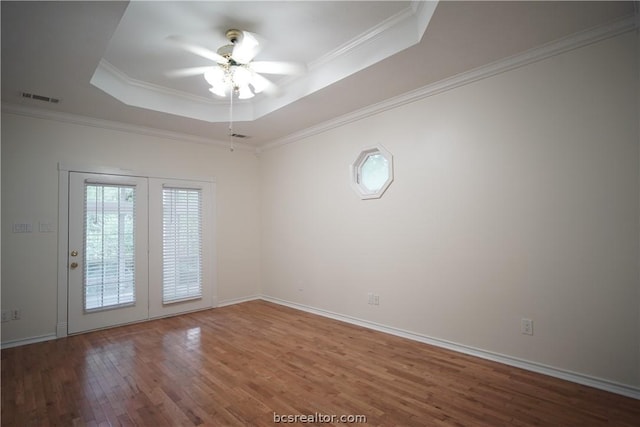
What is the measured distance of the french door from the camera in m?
4.08

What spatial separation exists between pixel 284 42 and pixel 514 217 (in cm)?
271

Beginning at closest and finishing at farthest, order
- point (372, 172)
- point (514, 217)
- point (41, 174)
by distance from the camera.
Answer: point (514, 217), point (41, 174), point (372, 172)

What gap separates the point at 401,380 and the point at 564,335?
4.57 ft

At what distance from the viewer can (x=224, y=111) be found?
15.0ft

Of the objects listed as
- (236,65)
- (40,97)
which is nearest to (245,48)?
(236,65)

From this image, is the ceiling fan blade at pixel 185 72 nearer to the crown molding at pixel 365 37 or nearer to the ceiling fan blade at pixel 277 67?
the ceiling fan blade at pixel 277 67

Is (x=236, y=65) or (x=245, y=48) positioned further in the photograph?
(x=236, y=65)

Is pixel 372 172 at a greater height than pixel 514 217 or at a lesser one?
greater

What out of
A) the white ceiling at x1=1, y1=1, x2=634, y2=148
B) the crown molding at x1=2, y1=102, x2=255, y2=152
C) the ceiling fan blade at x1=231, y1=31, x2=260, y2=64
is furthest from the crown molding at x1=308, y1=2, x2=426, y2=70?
the crown molding at x1=2, y1=102, x2=255, y2=152

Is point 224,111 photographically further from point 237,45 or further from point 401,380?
point 401,380

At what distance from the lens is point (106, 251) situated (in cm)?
425

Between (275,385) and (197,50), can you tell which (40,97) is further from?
(275,385)

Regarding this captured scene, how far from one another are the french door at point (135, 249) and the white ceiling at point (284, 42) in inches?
43.4

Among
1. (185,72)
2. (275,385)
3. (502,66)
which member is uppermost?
(185,72)
